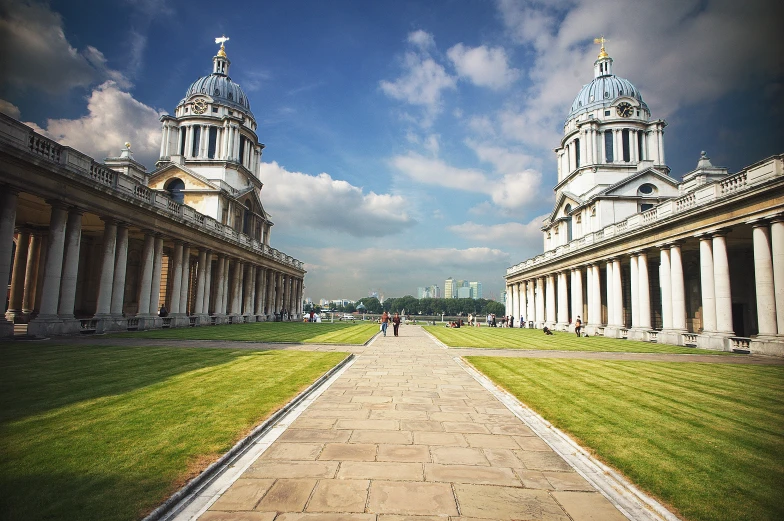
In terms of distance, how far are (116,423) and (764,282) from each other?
28.3 metres

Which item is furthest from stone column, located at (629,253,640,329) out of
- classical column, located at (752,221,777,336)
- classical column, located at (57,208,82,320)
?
classical column, located at (57,208,82,320)

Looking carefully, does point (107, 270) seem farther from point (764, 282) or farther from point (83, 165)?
point (764, 282)

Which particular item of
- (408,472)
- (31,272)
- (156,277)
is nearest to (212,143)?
(31,272)

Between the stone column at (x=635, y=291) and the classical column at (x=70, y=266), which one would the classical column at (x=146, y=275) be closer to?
the classical column at (x=70, y=266)

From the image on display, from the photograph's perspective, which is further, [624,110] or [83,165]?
[624,110]

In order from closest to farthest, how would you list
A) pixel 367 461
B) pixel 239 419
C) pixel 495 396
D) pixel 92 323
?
pixel 367 461 → pixel 239 419 → pixel 495 396 → pixel 92 323

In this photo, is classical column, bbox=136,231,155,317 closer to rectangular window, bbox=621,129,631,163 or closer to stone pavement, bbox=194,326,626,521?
stone pavement, bbox=194,326,626,521

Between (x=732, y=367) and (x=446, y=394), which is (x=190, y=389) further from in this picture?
(x=732, y=367)

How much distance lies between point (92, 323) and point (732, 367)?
3201 cm

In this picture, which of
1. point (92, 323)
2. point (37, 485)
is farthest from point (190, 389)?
point (92, 323)

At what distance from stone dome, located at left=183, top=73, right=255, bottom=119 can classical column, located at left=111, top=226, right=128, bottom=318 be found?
46.5 metres

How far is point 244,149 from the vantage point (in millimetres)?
65938

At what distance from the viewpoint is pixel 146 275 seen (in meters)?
29.3

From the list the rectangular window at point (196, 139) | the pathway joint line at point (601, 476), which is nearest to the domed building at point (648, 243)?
the pathway joint line at point (601, 476)
